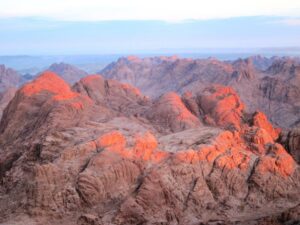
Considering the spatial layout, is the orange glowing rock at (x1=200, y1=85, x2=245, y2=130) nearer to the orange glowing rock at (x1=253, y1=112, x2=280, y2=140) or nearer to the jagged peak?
the orange glowing rock at (x1=253, y1=112, x2=280, y2=140)

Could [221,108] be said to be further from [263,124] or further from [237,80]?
[237,80]

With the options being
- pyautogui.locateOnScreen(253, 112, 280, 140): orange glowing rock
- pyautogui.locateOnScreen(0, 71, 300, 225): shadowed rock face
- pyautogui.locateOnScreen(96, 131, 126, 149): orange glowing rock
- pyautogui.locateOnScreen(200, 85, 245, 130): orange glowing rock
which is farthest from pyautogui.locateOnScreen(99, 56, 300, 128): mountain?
pyautogui.locateOnScreen(96, 131, 126, 149): orange glowing rock

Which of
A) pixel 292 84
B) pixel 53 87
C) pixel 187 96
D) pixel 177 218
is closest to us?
pixel 177 218

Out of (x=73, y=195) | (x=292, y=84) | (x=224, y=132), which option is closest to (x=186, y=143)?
(x=224, y=132)

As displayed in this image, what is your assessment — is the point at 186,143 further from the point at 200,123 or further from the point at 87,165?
the point at 200,123

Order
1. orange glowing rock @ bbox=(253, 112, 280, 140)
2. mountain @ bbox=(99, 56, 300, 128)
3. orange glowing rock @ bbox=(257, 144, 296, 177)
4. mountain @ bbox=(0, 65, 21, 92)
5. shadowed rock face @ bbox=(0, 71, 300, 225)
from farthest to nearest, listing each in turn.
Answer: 1. mountain @ bbox=(0, 65, 21, 92)
2. mountain @ bbox=(99, 56, 300, 128)
3. orange glowing rock @ bbox=(253, 112, 280, 140)
4. orange glowing rock @ bbox=(257, 144, 296, 177)
5. shadowed rock face @ bbox=(0, 71, 300, 225)

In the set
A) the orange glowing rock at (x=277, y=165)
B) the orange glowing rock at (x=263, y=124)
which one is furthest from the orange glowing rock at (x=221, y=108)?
the orange glowing rock at (x=277, y=165)

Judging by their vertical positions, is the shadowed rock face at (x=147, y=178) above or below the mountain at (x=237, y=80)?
above

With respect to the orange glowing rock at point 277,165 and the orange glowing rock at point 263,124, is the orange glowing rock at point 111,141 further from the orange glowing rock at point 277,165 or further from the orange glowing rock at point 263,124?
the orange glowing rock at point 263,124
